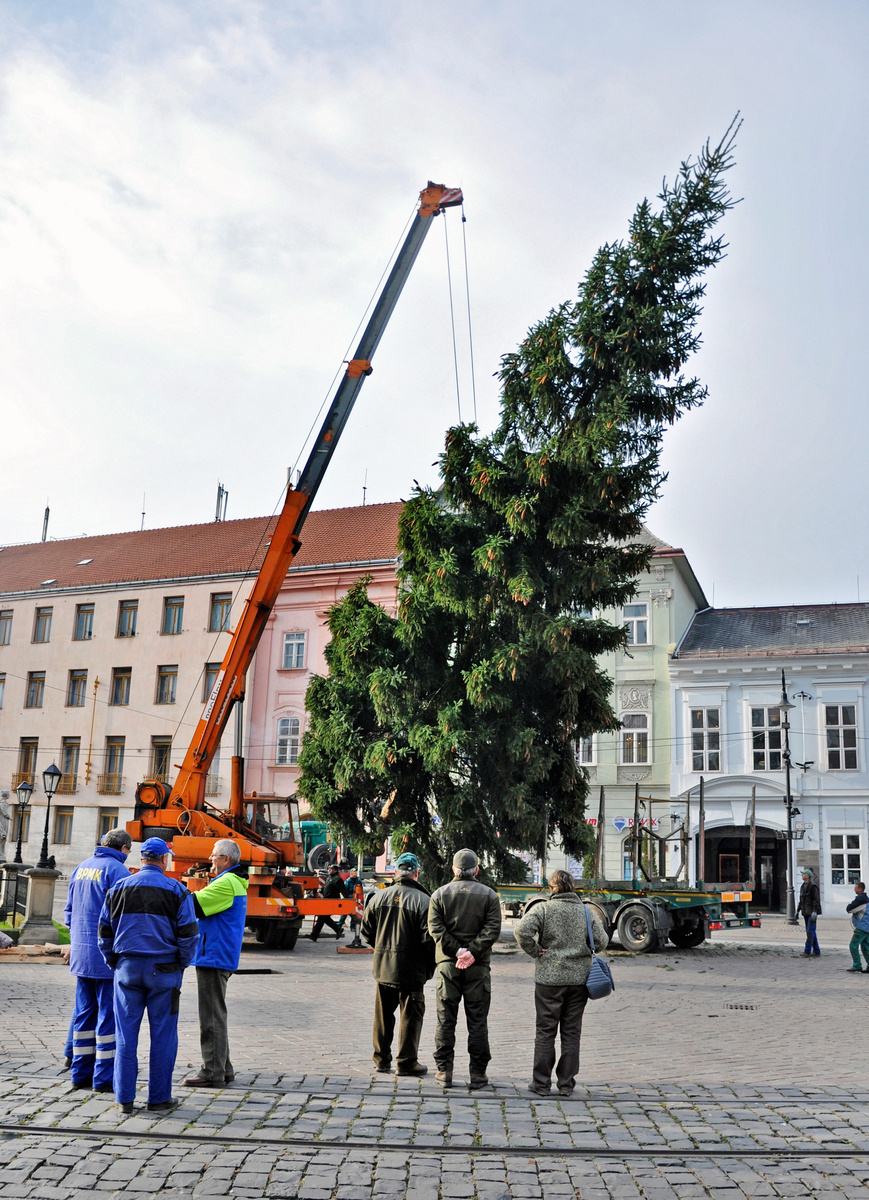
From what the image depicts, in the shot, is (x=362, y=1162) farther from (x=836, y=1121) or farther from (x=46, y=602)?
(x=46, y=602)

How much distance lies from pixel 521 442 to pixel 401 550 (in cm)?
311

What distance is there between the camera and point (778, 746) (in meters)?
38.3

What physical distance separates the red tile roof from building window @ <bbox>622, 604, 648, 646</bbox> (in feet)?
29.8

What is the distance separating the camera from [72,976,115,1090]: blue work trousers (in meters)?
7.29

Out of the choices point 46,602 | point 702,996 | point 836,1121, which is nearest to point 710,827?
point 702,996

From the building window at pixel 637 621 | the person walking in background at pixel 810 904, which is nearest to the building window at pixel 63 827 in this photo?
the building window at pixel 637 621

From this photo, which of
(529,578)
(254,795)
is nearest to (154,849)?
(529,578)

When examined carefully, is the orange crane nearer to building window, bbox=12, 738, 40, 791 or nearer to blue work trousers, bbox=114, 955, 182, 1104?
blue work trousers, bbox=114, 955, 182, 1104

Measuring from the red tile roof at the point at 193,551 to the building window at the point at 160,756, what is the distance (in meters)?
6.41

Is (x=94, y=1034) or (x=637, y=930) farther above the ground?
(x=94, y=1034)

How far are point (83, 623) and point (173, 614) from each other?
442cm

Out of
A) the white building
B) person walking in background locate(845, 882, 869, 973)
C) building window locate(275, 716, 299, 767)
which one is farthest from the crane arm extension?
the white building

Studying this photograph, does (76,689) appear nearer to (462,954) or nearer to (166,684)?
(166,684)

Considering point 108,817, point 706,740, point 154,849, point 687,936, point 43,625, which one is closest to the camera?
point 154,849
